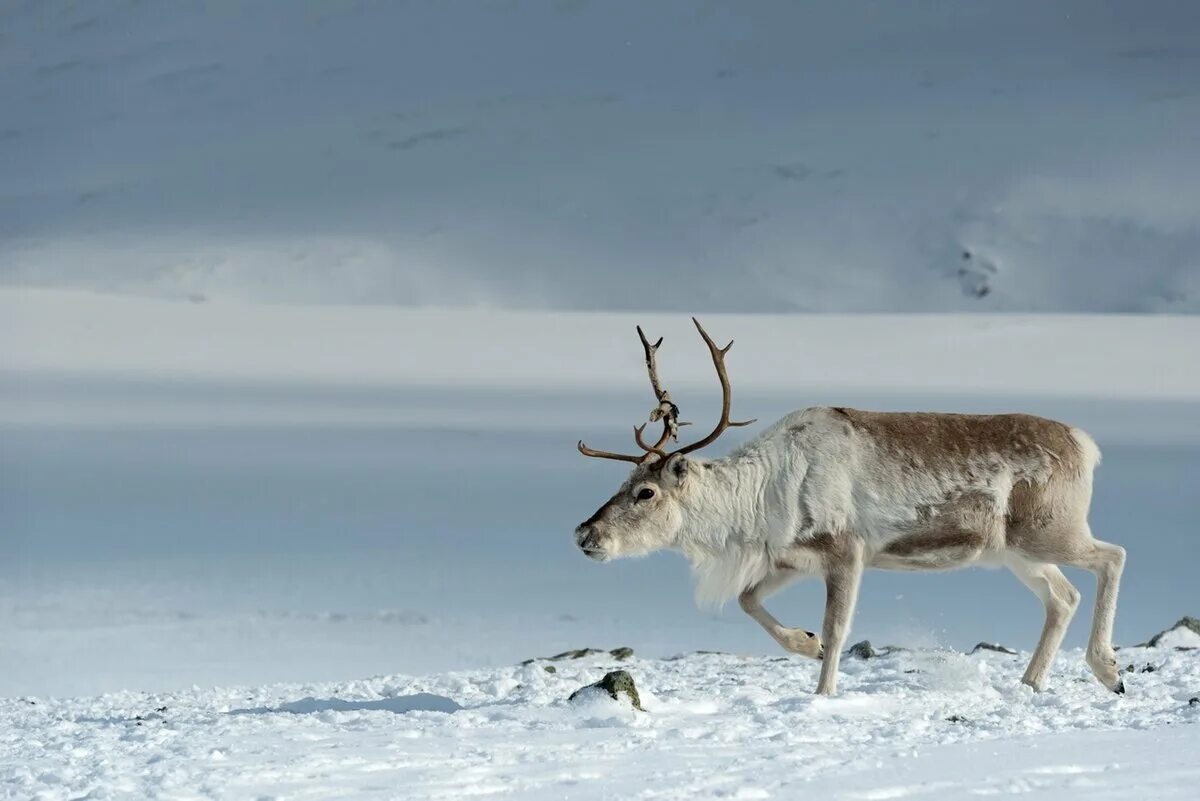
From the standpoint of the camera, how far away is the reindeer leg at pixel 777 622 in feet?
33.6

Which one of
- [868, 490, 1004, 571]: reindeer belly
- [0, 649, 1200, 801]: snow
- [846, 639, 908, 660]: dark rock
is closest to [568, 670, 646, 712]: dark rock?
[0, 649, 1200, 801]: snow

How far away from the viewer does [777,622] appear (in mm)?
10383

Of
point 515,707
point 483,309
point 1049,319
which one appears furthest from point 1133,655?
point 483,309

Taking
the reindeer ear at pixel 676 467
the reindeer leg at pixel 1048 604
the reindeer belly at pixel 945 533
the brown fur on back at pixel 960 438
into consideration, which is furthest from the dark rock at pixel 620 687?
the reindeer leg at pixel 1048 604

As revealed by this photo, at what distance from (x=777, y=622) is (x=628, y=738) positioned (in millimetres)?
2139

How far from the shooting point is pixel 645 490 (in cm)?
1044

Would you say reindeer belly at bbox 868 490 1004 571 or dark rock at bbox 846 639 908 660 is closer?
reindeer belly at bbox 868 490 1004 571

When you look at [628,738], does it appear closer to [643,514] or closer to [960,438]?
[643,514]

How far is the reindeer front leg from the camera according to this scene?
10000 mm

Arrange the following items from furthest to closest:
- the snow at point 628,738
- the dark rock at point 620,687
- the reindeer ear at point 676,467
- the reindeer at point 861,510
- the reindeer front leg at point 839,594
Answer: the reindeer ear at point 676,467 < the reindeer at point 861,510 < the reindeer front leg at point 839,594 < the dark rock at point 620,687 < the snow at point 628,738

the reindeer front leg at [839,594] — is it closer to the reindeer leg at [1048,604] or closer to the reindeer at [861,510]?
the reindeer at [861,510]

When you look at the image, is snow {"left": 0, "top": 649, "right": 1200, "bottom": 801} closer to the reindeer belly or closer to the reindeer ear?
the reindeer belly

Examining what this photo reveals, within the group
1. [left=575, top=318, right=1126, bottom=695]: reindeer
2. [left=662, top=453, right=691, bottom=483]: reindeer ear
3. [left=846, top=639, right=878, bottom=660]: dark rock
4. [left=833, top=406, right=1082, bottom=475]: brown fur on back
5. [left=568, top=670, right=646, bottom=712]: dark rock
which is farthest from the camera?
[left=846, top=639, right=878, bottom=660]: dark rock

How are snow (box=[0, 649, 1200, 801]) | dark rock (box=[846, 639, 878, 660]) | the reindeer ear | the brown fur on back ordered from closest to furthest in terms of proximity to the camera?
snow (box=[0, 649, 1200, 801])
the brown fur on back
the reindeer ear
dark rock (box=[846, 639, 878, 660])
